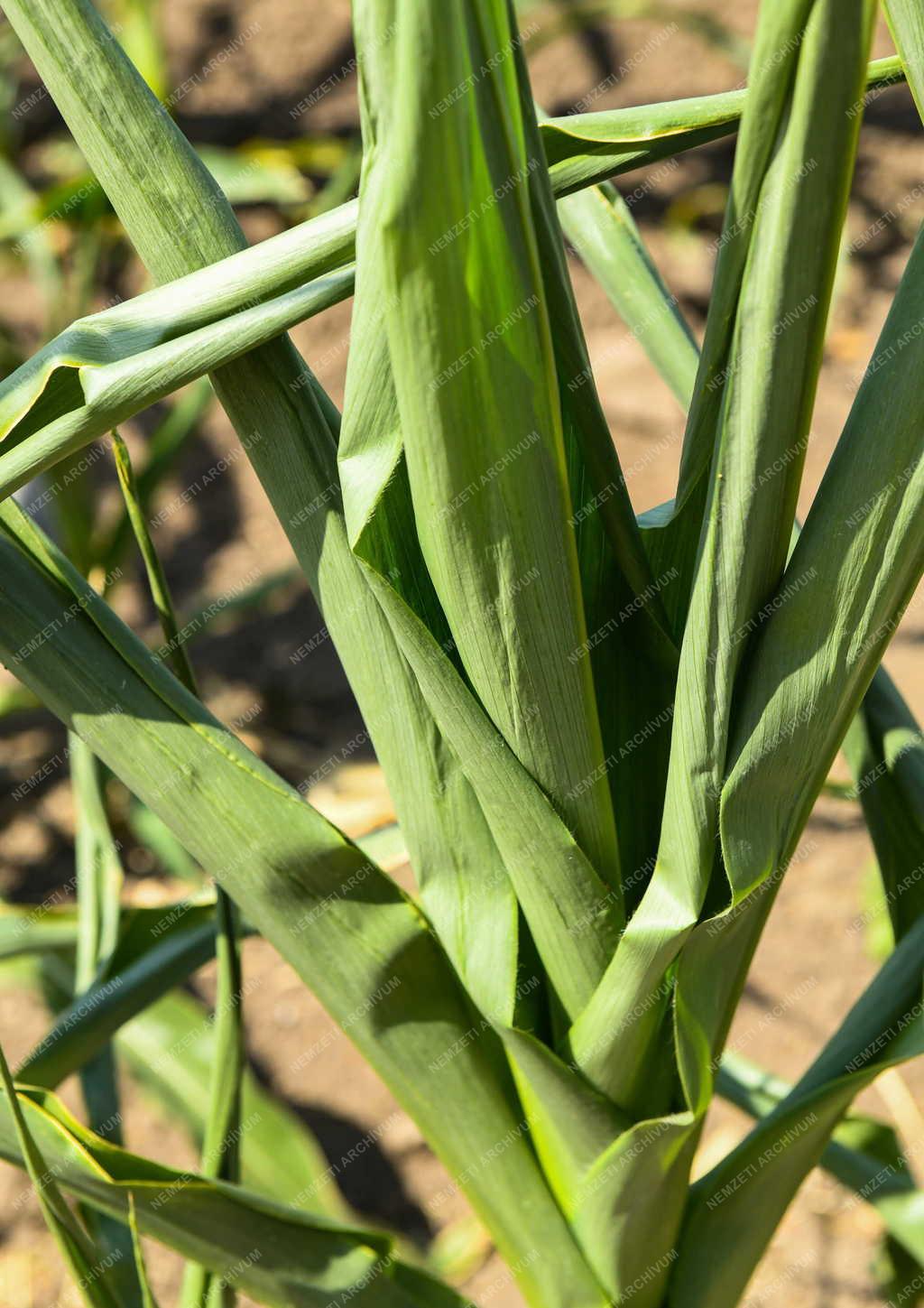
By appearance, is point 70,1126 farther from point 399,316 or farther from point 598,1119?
point 399,316

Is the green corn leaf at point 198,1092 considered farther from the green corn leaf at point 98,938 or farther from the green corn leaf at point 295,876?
the green corn leaf at point 295,876

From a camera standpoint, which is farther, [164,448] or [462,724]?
[164,448]

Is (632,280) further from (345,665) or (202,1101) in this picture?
(202,1101)

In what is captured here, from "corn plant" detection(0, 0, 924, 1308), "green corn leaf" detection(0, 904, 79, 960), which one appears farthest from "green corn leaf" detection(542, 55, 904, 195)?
"green corn leaf" detection(0, 904, 79, 960)

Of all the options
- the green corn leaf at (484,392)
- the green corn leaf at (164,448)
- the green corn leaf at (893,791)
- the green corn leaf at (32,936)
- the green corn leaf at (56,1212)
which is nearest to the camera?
the green corn leaf at (484,392)

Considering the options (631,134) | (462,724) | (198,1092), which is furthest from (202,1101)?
(631,134)

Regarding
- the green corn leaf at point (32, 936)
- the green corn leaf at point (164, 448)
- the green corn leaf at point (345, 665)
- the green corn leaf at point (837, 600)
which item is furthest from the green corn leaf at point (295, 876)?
the green corn leaf at point (164, 448)

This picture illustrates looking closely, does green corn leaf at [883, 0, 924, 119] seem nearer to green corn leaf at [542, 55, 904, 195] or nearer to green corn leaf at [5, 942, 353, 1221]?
green corn leaf at [542, 55, 904, 195]
